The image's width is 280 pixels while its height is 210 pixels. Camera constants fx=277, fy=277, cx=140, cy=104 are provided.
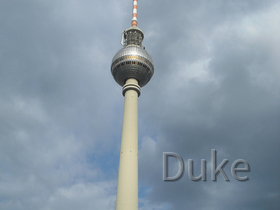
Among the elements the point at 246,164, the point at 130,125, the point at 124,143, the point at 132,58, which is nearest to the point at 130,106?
the point at 130,125

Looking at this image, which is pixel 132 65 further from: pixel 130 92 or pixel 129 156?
pixel 129 156

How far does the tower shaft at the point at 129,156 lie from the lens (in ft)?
209

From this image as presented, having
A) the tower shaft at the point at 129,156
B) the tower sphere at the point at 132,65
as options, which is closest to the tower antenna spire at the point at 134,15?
the tower sphere at the point at 132,65

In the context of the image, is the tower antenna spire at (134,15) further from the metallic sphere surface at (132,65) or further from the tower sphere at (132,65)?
the metallic sphere surface at (132,65)

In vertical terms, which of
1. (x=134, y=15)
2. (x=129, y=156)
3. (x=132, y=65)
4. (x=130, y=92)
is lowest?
(x=129, y=156)

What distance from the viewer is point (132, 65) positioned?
281ft

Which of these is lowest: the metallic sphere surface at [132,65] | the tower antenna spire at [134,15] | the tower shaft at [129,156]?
the tower shaft at [129,156]

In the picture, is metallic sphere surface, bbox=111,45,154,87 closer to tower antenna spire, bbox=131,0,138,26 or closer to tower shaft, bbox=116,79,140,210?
tower shaft, bbox=116,79,140,210

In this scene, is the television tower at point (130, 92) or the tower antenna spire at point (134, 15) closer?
the television tower at point (130, 92)

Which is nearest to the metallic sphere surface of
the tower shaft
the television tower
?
the television tower

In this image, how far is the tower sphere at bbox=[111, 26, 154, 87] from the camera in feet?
282

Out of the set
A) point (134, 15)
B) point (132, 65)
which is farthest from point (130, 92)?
point (134, 15)

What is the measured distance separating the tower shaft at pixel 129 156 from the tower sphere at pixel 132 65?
5.18m

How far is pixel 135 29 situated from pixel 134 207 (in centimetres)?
6042
